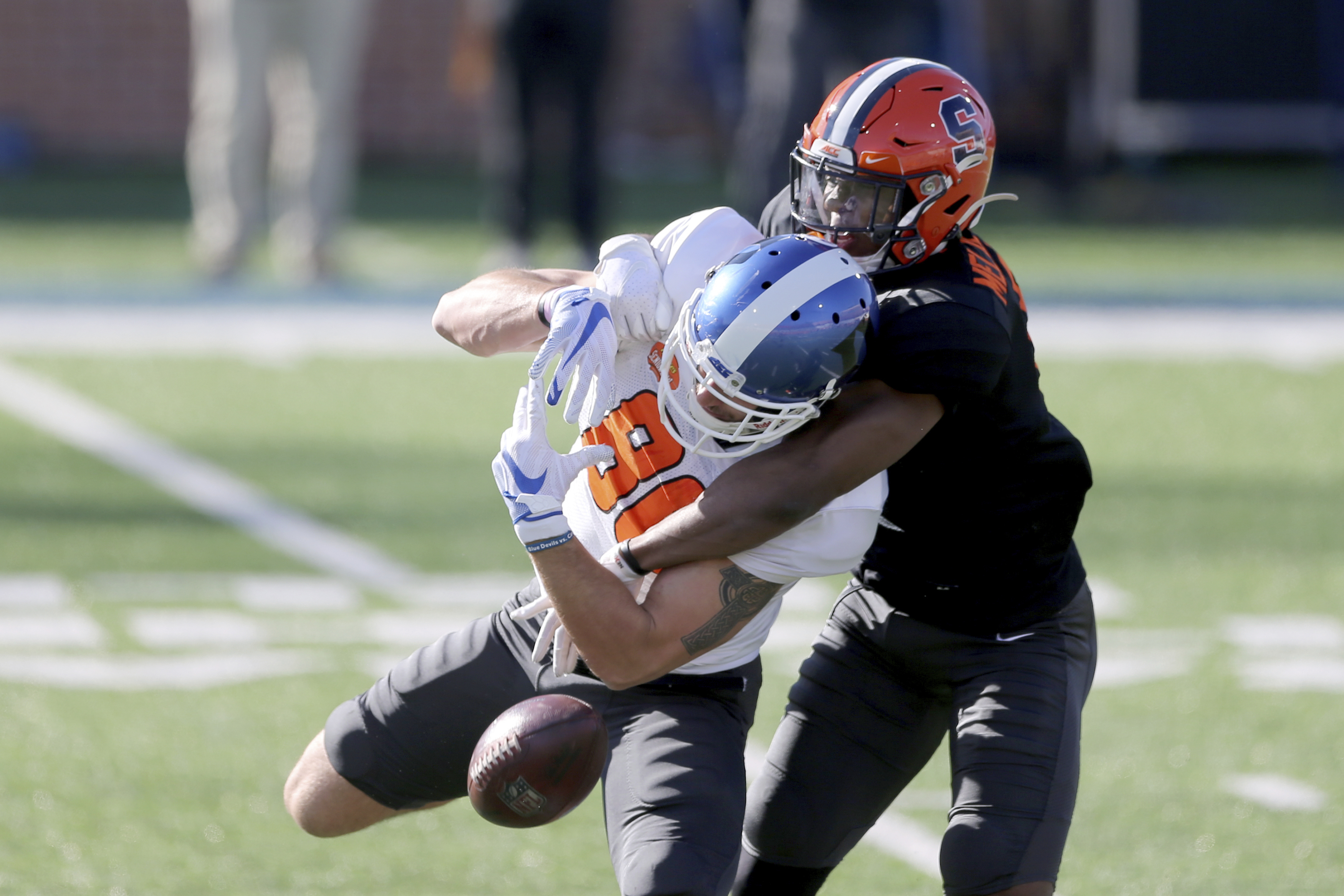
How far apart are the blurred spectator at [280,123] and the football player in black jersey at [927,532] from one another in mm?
6698

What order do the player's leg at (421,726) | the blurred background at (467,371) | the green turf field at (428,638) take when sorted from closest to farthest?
the player's leg at (421,726) < the green turf field at (428,638) < the blurred background at (467,371)

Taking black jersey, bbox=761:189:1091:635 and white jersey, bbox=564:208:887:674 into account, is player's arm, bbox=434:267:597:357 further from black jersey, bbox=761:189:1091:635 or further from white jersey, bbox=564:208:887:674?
black jersey, bbox=761:189:1091:635

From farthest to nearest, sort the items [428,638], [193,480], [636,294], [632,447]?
[193,480]
[428,638]
[632,447]
[636,294]

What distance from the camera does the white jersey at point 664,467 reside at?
3.20 metres

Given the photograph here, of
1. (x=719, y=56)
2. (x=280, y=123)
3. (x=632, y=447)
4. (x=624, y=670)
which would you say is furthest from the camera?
(x=719, y=56)

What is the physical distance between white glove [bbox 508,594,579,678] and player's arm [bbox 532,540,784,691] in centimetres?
7

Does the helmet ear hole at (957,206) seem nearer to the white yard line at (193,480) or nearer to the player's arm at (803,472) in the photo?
the player's arm at (803,472)

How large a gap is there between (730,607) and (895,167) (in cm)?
86

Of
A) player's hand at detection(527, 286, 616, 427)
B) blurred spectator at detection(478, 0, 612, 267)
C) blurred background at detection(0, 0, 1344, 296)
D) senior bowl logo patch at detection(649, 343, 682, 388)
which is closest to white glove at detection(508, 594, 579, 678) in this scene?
player's hand at detection(527, 286, 616, 427)

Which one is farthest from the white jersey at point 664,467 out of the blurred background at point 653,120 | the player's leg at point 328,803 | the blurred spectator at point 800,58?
the blurred background at point 653,120

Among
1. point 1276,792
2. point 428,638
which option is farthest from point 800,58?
point 1276,792

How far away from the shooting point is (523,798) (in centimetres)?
307

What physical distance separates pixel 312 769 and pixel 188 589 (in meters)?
2.49

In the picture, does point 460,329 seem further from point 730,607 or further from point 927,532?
point 927,532
